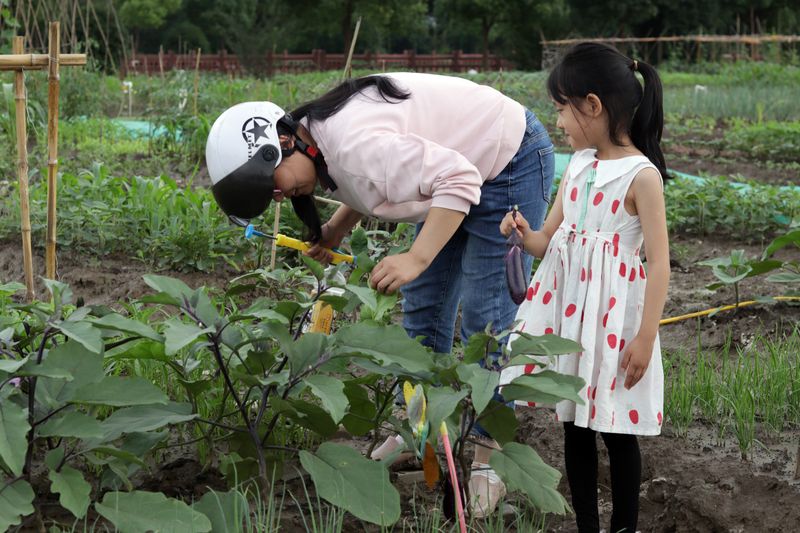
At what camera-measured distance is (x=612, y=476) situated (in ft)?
7.82

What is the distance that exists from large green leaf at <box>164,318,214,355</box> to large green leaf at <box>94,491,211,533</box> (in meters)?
0.31

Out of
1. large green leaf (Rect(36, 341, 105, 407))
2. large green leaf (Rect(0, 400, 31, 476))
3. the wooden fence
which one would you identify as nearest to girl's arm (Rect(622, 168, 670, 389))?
large green leaf (Rect(36, 341, 105, 407))

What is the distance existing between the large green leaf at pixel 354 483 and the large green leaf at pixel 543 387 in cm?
32

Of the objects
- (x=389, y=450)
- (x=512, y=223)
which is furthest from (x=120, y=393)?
(x=389, y=450)

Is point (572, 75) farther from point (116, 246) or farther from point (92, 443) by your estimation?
point (116, 246)

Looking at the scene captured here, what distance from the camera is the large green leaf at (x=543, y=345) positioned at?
207cm

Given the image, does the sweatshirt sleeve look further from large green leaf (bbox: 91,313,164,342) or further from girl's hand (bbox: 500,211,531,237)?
large green leaf (bbox: 91,313,164,342)

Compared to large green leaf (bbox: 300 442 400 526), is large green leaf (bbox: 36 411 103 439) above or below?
above

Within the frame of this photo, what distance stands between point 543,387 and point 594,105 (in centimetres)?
72

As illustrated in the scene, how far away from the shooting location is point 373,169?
2.43 meters

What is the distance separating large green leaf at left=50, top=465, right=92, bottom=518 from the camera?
1.83 meters

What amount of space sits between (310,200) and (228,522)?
93 cm

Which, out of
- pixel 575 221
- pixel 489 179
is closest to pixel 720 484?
pixel 575 221

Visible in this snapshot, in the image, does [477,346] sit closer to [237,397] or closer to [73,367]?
[237,397]
